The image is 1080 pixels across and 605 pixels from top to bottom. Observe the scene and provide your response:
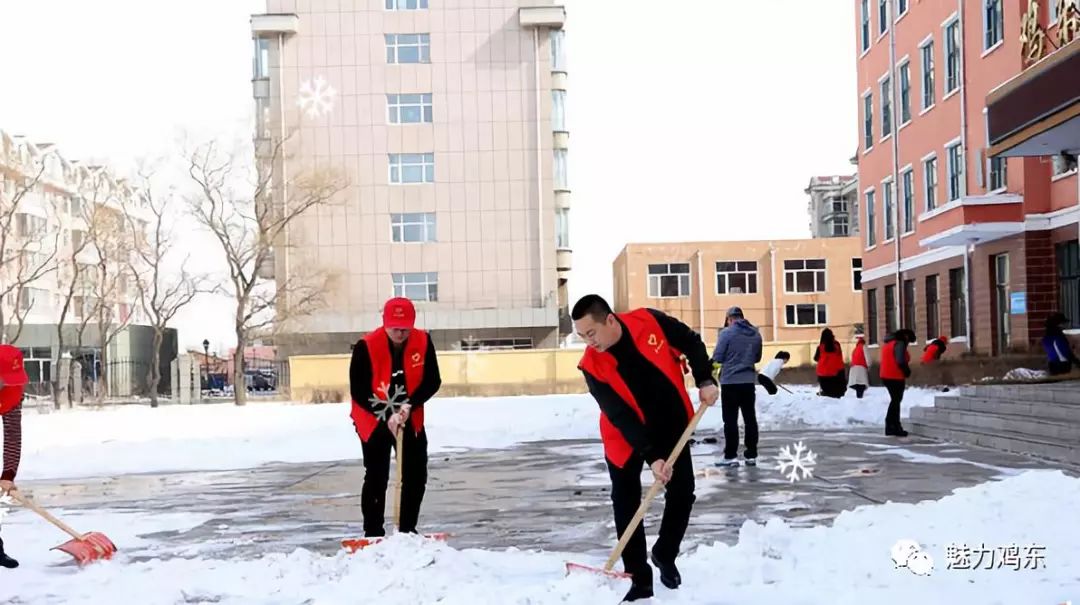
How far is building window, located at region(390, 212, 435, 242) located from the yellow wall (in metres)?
8.49

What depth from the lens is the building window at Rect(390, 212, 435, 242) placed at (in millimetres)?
47716

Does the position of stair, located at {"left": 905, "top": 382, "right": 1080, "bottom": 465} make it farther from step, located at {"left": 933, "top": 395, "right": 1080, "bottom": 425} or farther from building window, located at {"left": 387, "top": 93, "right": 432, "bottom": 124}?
building window, located at {"left": 387, "top": 93, "right": 432, "bottom": 124}

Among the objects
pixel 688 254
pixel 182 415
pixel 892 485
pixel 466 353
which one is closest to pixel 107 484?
A: pixel 892 485

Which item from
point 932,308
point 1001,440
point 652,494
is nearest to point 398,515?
point 652,494

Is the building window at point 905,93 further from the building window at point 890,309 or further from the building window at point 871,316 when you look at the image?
the building window at point 871,316

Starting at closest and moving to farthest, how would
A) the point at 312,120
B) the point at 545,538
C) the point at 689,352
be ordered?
the point at 689,352 → the point at 545,538 → the point at 312,120

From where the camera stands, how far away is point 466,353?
133 feet

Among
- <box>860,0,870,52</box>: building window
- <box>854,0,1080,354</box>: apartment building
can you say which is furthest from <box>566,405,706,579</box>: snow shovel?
<box>860,0,870,52</box>: building window

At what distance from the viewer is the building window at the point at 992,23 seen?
26031 millimetres

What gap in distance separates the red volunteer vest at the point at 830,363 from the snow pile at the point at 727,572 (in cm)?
1499

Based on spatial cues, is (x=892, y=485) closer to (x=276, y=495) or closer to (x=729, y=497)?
(x=729, y=497)

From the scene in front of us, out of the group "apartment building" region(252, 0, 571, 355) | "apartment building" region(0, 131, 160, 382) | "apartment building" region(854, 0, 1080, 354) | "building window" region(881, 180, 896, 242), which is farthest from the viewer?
"apartment building" region(252, 0, 571, 355)

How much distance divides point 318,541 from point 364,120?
4014 centimetres

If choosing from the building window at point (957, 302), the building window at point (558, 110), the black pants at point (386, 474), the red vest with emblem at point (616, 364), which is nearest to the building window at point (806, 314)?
the building window at point (558, 110)
